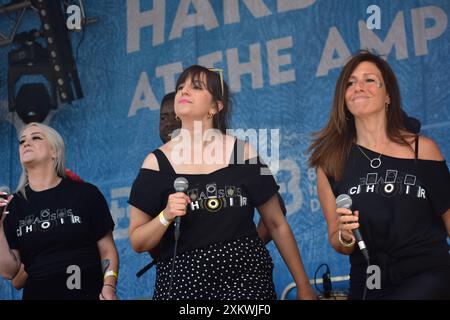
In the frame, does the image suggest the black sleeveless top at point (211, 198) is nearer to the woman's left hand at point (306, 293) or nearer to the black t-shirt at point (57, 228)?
the woman's left hand at point (306, 293)

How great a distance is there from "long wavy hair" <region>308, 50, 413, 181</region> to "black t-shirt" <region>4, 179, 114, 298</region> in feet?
3.78

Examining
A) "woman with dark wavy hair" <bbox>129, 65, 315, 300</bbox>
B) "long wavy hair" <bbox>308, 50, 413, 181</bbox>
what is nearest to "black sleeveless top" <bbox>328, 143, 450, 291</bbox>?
"long wavy hair" <bbox>308, 50, 413, 181</bbox>

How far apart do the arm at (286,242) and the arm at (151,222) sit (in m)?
0.48

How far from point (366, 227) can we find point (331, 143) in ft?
1.47

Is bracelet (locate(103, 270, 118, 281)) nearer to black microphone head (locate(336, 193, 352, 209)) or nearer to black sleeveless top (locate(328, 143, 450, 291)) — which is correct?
black sleeveless top (locate(328, 143, 450, 291))

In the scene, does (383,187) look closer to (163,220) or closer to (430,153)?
(430,153)

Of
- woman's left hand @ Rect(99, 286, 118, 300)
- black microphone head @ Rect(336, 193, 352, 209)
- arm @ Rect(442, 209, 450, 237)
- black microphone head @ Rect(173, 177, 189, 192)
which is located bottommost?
woman's left hand @ Rect(99, 286, 118, 300)

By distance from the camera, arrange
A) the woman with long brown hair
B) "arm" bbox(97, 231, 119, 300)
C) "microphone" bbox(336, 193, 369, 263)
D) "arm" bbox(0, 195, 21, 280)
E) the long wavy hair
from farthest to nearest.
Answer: "arm" bbox(0, 195, 21, 280) → "arm" bbox(97, 231, 119, 300) → the long wavy hair → the woman with long brown hair → "microphone" bbox(336, 193, 369, 263)

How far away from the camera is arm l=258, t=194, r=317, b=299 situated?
3.42 meters

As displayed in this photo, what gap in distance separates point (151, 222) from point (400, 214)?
3.27 feet

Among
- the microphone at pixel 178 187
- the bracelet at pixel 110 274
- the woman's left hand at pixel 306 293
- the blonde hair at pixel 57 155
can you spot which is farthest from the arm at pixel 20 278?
the woman's left hand at pixel 306 293

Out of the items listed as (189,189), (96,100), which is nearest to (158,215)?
(189,189)

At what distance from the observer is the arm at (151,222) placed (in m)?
3.12

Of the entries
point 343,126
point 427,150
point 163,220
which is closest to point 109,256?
point 163,220
